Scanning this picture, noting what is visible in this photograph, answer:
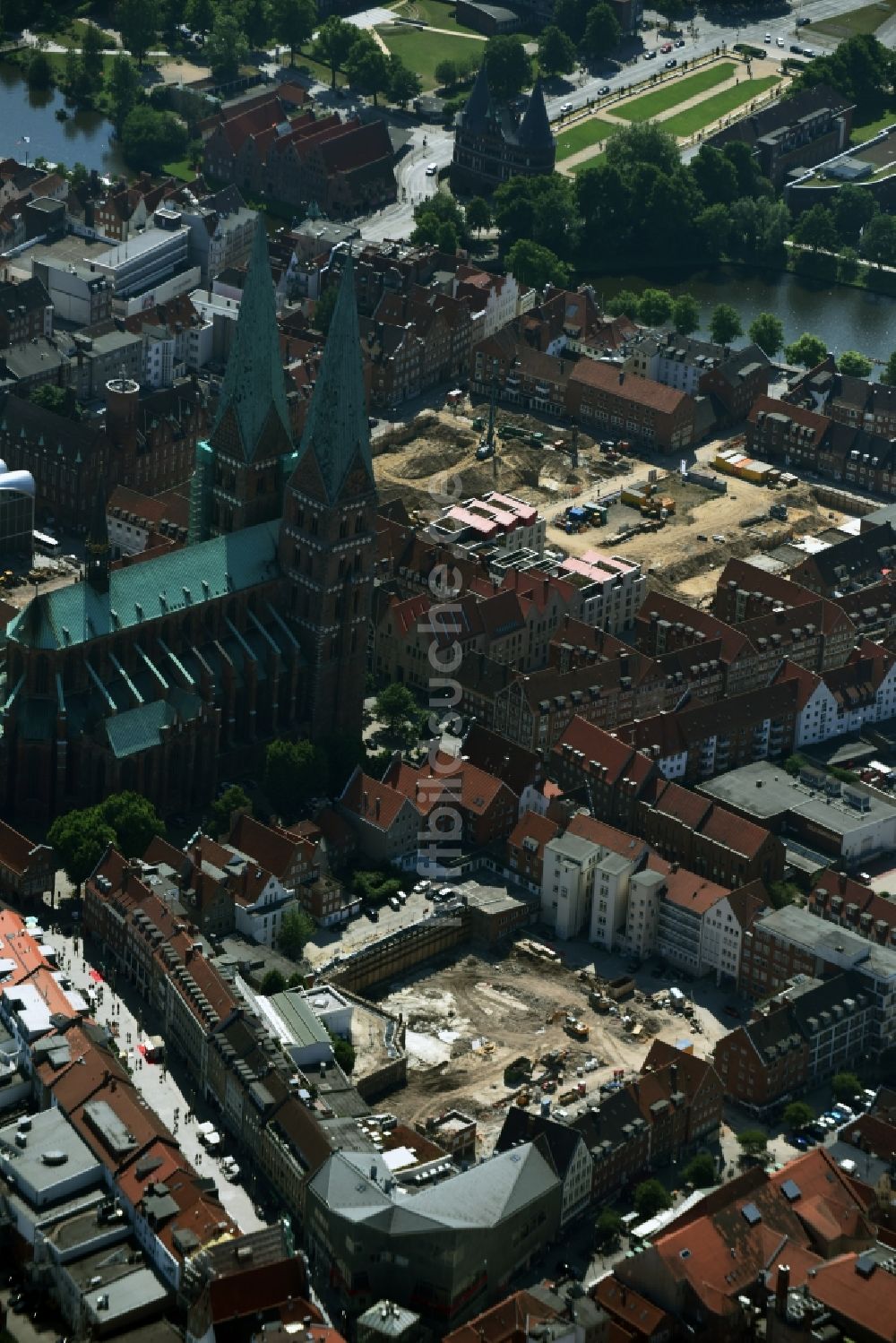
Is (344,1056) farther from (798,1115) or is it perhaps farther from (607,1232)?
(798,1115)

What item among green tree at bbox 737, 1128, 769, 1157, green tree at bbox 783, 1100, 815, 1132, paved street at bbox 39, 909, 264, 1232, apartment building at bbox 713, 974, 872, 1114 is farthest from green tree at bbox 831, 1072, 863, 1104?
paved street at bbox 39, 909, 264, 1232

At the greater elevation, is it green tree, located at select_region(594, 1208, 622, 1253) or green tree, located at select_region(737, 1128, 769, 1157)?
green tree, located at select_region(594, 1208, 622, 1253)

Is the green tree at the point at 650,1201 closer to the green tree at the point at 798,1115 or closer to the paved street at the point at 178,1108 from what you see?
the green tree at the point at 798,1115

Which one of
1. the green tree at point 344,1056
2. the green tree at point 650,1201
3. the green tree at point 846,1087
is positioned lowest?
the green tree at point 846,1087

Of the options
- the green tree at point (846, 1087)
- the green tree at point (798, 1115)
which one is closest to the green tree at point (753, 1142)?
the green tree at point (798, 1115)

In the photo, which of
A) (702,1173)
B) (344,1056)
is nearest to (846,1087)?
(702,1173)

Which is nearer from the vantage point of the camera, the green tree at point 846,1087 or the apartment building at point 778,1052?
the apartment building at point 778,1052

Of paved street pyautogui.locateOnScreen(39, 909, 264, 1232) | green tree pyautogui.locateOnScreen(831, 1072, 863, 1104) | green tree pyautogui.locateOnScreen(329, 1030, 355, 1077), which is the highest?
green tree pyautogui.locateOnScreen(329, 1030, 355, 1077)

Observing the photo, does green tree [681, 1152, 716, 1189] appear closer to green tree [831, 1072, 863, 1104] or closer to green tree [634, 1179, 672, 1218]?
green tree [634, 1179, 672, 1218]
